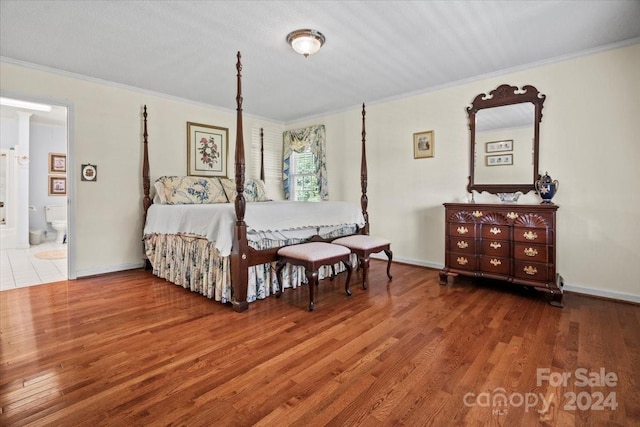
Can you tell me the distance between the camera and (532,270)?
9.56ft

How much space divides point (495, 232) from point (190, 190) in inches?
147

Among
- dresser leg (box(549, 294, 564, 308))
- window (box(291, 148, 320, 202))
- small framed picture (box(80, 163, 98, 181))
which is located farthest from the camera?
window (box(291, 148, 320, 202))

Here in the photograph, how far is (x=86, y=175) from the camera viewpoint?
371 centimetres

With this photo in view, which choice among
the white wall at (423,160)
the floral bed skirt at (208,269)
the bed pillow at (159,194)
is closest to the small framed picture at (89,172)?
the white wall at (423,160)

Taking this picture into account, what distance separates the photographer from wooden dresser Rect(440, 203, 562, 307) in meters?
2.84

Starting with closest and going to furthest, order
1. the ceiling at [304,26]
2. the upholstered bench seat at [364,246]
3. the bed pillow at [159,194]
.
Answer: the ceiling at [304,26]
the upholstered bench seat at [364,246]
the bed pillow at [159,194]

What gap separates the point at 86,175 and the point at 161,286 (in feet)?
5.44

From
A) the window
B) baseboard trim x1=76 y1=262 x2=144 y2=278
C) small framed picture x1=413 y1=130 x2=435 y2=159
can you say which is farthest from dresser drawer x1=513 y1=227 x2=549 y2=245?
baseboard trim x1=76 y1=262 x2=144 y2=278

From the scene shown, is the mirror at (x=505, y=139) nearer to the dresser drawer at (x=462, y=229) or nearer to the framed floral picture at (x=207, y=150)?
the dresser drawer at (x=462, y=229)

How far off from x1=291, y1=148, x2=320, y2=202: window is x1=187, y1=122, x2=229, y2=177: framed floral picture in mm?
1358

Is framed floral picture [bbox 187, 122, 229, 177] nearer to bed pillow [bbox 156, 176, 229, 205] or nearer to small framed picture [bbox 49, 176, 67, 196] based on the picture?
bed pillow [bbox 156, 176, 229, 205]

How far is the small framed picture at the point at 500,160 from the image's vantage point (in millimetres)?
3463

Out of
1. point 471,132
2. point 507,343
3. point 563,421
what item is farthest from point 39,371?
point 471,132

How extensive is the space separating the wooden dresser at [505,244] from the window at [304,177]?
2672mm
